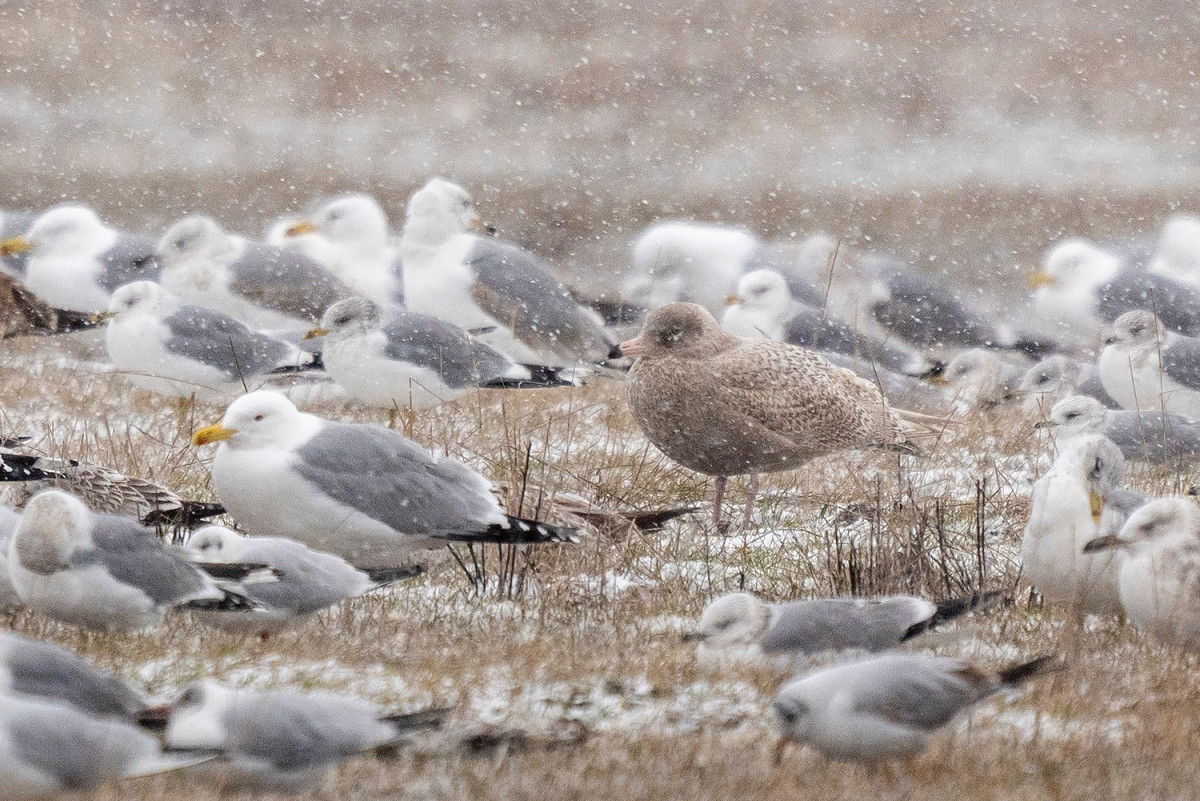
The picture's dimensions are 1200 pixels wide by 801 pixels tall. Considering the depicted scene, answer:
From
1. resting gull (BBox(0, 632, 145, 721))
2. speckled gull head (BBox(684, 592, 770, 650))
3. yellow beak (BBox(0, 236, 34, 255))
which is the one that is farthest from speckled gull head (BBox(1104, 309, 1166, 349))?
yellow beak (BBox(0, 236, 34, 255))

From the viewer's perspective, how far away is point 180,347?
8.59m

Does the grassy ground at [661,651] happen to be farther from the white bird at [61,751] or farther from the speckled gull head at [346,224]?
the speckled gull head at [346,224]

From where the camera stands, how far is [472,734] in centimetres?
383

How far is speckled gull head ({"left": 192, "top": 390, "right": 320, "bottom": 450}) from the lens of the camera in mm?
5238

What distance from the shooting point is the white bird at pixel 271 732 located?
11.3 ft

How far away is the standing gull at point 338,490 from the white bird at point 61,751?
182 cm

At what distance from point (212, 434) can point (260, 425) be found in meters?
0.17

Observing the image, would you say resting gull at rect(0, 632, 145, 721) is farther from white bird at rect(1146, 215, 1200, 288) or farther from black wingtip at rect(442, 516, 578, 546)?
white bird at rect(1146, 215, 1200, 288)

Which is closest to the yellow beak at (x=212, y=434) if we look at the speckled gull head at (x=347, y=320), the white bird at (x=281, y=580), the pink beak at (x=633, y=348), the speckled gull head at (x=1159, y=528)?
the white bird at (x=281, y=580)

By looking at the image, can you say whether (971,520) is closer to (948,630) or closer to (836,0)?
(948,630)

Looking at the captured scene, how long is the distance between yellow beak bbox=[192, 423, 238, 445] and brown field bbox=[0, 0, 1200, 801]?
1.90ft

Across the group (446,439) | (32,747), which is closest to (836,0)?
(446,439)

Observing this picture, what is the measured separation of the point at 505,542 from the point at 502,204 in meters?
14.4

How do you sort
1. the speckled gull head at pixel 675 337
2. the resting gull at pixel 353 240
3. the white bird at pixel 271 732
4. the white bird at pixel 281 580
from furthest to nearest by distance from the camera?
the resting gull at pixel 353 240 → the speckled gull head at pixel 675 337 → the white bird at pixel 281 580 → the white bird at pixel 271 732
